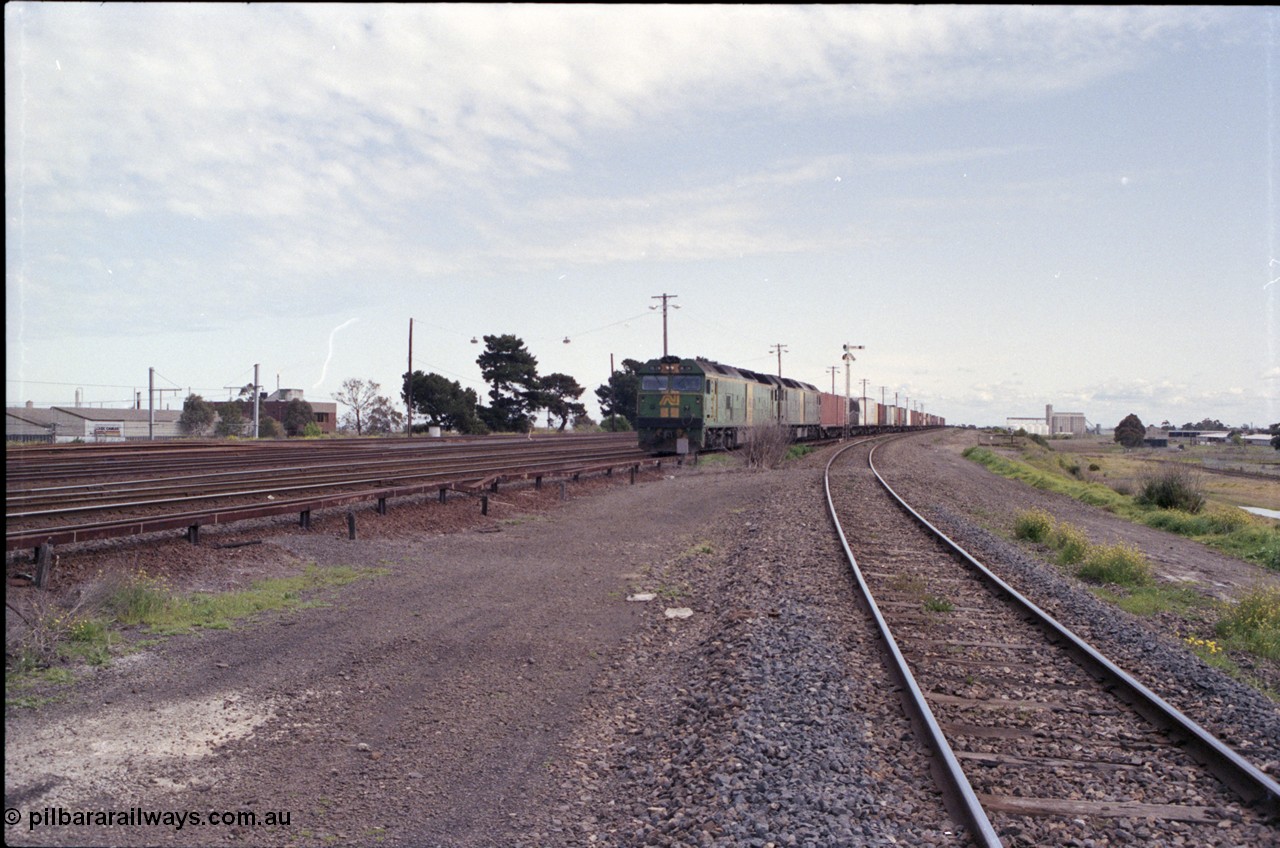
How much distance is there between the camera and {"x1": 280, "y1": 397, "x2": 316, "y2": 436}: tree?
72938 millimetres

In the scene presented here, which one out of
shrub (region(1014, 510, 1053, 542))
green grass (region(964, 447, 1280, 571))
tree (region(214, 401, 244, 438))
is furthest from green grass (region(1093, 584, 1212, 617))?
tree (region(214, 401, 244, 438))

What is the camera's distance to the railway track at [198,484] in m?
10.4

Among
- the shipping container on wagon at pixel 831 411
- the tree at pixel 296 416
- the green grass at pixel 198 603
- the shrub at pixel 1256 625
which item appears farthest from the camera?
the tree at pixel 296 416

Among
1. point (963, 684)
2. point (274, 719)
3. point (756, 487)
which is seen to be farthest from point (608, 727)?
point (756, 487)

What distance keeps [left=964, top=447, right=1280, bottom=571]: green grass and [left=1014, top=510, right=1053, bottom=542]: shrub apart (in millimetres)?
3667

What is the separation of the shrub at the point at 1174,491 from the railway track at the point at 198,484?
1434cm

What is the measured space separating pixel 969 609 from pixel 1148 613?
228cm

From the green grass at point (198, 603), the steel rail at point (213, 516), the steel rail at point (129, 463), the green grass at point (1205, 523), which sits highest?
the steel rail at point (129, 463)

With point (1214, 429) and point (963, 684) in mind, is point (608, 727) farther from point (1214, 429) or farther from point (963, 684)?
point (1214, 429)

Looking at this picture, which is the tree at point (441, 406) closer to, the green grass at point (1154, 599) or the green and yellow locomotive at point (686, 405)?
the green and yellow locomotive at point (686, 405)

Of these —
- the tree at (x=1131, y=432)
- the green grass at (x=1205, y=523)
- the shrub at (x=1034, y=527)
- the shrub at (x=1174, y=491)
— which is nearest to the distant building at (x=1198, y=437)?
the tree at (x=1131, y=432)

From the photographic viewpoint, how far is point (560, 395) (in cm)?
7344

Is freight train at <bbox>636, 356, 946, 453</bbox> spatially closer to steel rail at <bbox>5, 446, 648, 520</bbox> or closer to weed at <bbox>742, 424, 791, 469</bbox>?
weed at <bbox>742, 424, 791, 469</bbox>

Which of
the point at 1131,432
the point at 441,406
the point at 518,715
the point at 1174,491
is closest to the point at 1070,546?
the point at 518,715
